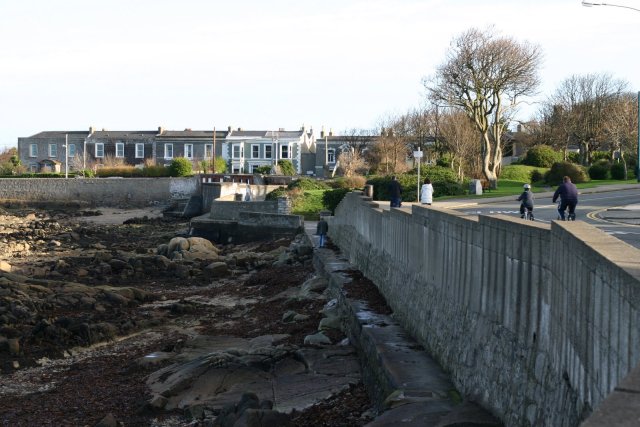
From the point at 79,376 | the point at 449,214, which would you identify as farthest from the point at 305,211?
the point at 449,214

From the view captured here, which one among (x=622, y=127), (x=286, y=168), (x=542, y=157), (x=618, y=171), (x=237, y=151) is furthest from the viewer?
(x=237, y=151)

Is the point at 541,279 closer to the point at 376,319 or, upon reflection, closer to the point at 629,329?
the point at 629,329

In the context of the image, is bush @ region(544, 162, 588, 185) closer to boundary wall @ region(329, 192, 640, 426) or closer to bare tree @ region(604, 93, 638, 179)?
bare tree @ region(604, 93, 638, 179)

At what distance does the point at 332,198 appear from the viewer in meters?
47.9

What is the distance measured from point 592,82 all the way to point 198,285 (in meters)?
60.2

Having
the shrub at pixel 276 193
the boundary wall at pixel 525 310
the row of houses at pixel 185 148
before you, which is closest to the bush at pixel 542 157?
the shrub at pixel 276 193

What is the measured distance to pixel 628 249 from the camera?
5.99m

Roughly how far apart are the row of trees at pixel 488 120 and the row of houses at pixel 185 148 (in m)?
5.87

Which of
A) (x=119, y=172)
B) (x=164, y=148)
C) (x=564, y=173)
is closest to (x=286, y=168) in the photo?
(x=119, y=172)

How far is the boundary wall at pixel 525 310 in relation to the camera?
18.1 ft

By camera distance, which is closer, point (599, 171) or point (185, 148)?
point (599, 171)

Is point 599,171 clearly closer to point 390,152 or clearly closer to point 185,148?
point 390,152

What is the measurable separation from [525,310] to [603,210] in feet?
79.1

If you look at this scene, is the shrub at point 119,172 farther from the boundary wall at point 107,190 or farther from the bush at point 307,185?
the bush at point 307,185
